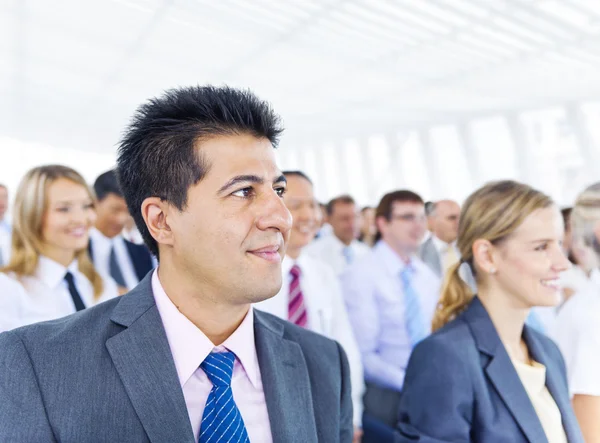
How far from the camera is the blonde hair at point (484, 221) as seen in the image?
2129mm

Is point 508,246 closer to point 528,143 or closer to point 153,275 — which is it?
point 153,275

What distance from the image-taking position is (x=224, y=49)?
11281 millimetres

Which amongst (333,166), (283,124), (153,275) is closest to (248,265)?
(153,275)

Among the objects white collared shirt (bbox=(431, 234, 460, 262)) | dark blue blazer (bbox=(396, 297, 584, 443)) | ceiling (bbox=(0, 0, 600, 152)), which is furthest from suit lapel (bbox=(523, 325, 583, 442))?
ceiling (bbox=(0, 0, 600, 152))

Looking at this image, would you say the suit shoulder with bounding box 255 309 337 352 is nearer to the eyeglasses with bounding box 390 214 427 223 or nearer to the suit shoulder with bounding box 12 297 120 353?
the suit shoulder with bounding box 12 297 120 353

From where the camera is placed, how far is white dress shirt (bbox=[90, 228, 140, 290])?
11.9 feet

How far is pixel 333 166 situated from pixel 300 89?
6554mm

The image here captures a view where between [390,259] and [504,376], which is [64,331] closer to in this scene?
[504,376]

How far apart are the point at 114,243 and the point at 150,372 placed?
2.63 meters

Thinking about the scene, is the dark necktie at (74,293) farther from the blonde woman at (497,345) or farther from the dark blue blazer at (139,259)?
the blonde woman at (497,345)

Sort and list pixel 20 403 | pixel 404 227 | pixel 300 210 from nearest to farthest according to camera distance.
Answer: pixel 20 403
pixel 300 210
pixel 404 227

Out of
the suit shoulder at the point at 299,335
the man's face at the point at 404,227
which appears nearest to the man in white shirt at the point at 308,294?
the man's face at the point at 404,227

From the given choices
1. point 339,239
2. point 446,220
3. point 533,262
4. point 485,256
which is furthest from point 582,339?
point 339,239

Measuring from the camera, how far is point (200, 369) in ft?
4.53
